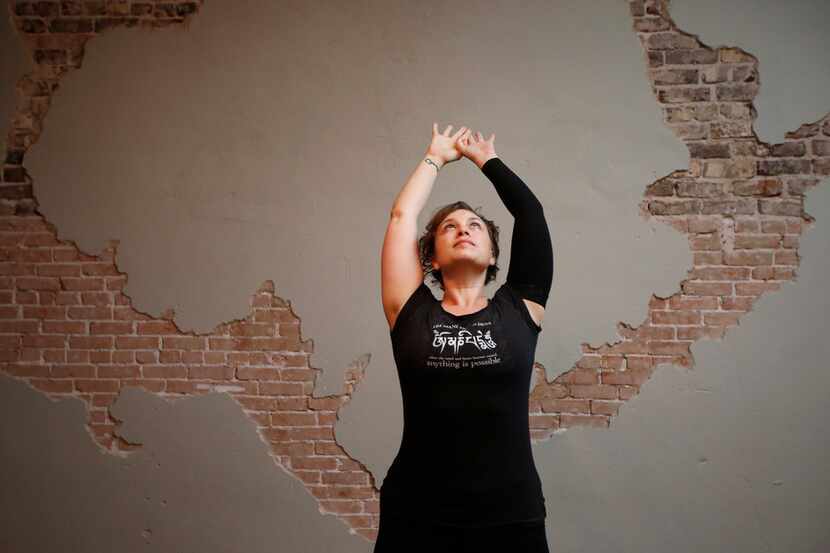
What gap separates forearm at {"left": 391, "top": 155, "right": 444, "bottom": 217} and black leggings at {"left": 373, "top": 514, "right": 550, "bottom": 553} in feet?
2.60

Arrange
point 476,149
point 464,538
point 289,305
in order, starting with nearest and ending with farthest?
point 464,538
point 476,149
point 289,305

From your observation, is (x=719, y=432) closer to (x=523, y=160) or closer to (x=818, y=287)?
(x=818, y=287)

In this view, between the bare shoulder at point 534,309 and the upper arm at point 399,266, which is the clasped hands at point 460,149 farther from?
the bare shoulder at point 534,309

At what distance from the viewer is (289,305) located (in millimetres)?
2854

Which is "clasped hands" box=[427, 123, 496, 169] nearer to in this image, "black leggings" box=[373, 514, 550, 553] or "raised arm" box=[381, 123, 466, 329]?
"raised arm" box=[381, 123, 466, 329]

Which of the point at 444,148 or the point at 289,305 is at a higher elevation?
the point at 444,148

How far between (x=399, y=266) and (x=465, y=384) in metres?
0.36

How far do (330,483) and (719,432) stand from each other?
163 cm

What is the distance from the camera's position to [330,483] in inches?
110

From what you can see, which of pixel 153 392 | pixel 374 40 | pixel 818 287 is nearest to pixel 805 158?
pixel 818 287

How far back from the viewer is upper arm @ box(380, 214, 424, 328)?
1.74m

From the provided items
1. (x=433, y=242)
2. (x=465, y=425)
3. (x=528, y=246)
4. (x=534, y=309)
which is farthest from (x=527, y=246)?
(x=465, y=425)

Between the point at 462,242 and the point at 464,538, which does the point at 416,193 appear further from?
the point at 464,538

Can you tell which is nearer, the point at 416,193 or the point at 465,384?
the point at 465,384
